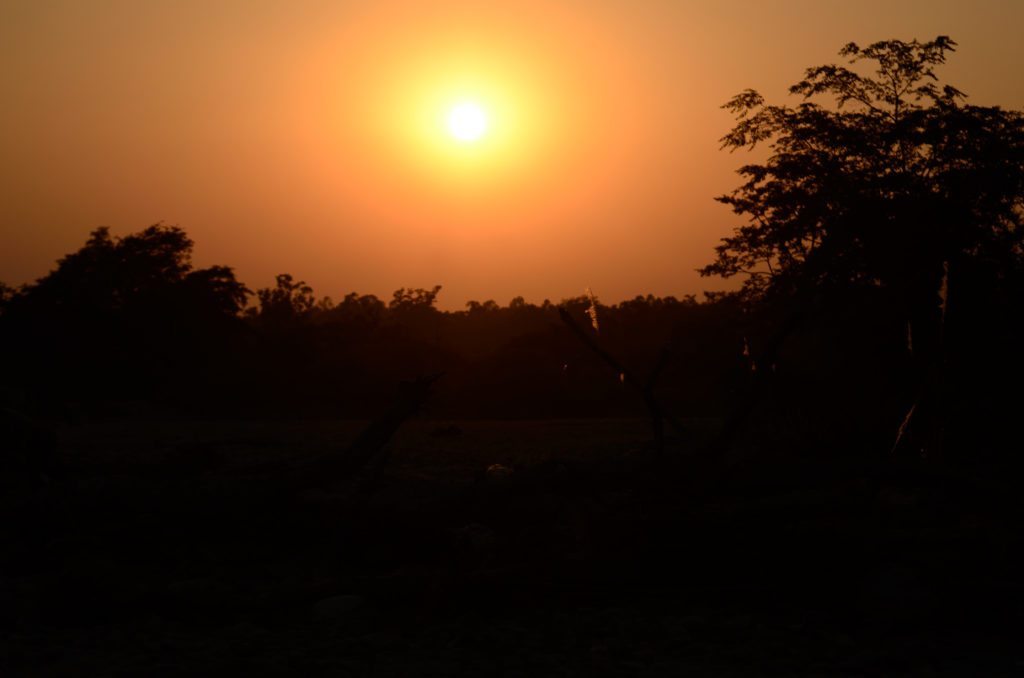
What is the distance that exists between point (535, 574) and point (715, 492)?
2.65 metres

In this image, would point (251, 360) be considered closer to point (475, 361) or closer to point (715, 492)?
point (475, 361)

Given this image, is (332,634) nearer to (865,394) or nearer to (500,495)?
(500,495)

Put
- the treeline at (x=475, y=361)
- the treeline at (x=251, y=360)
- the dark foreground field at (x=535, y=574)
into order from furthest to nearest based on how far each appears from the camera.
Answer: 1. the treeline at (x=251, y=360)
2. the treeline at (x=475, y=361)
3. the dark foreground field at (x=535, y=574)

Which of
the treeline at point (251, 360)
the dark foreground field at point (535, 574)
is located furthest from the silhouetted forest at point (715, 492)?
the treeline at point (251, 360)

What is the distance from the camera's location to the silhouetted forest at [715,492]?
6.84 meters

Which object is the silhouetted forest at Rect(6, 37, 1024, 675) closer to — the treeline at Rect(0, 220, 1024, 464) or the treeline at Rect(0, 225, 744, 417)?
the treeline at Rect(0, 220, 1024, 464)

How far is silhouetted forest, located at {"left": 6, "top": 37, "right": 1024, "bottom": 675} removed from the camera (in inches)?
269

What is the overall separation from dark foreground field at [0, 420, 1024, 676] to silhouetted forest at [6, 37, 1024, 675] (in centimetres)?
2

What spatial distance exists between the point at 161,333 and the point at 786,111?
68.3ft

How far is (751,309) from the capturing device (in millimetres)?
19875

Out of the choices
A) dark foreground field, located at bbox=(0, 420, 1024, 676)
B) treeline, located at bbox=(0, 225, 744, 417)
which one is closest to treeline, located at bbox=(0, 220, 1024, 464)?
treeline, located at bbox=(0, 225, 744, 417)

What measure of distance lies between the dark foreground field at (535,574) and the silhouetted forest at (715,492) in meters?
0.02

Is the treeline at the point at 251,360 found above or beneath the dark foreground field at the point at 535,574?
above

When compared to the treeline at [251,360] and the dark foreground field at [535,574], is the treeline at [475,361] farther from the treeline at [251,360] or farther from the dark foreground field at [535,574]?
the dark foreground field at [535,574]
